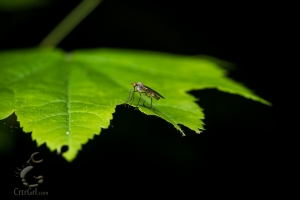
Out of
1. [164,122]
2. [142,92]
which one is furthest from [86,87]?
[164,122]

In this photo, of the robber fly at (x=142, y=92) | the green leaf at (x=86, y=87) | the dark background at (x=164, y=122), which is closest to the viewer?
the green leaf at (x=86, y=87)

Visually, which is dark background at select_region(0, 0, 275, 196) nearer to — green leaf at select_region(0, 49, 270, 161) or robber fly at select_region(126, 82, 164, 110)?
green leaf at select_region(0, 49, 270, 161)

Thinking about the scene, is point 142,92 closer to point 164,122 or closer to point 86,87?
point 86,87

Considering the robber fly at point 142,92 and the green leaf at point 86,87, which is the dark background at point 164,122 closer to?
the green leaf at point 86,87

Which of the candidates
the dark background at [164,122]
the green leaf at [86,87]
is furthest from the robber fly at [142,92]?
the dark background at [164,122]

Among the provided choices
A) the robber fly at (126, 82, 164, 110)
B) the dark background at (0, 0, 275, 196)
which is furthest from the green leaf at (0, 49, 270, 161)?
the dark background at (0, 0, 275, 196)
